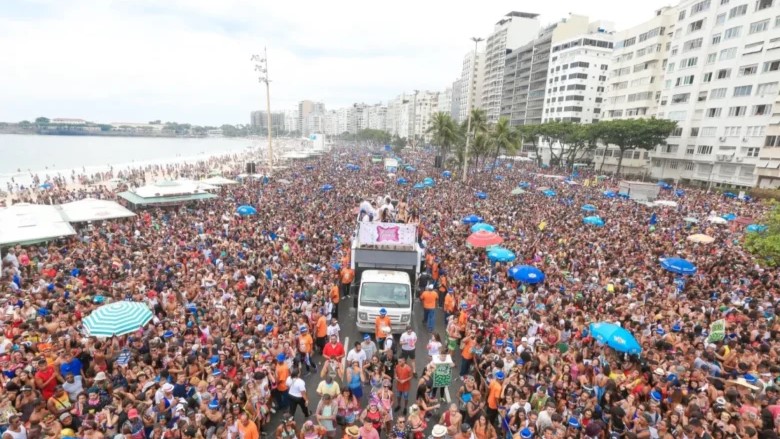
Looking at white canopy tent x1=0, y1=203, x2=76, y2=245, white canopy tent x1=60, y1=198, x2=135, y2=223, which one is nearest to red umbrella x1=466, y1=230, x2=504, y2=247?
white canopy tent x1=0, y1=203, x2=76, y2=245

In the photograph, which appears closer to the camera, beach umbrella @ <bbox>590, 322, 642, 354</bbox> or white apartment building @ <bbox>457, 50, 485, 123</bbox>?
beach umbrella @ <bbox>590, 322, 642, 354</bbox>

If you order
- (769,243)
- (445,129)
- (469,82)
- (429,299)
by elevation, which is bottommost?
(429,299)

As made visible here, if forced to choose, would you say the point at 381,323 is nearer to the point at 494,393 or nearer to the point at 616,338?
the point at 494,393

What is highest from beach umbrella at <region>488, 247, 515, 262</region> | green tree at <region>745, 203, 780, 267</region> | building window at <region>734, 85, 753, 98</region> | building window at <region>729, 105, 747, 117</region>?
building window at <region>734, 85, 753, 98</region>

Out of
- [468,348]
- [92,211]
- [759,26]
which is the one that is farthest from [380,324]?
[759,26]

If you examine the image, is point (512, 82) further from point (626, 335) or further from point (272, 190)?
point (626, 335)

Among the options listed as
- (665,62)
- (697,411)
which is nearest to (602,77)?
(665,62)

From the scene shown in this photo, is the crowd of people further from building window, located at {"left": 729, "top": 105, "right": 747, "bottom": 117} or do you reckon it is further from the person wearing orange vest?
building window, located at {"left": 729, "top": 105, "right": 747, "bottom": 117}
